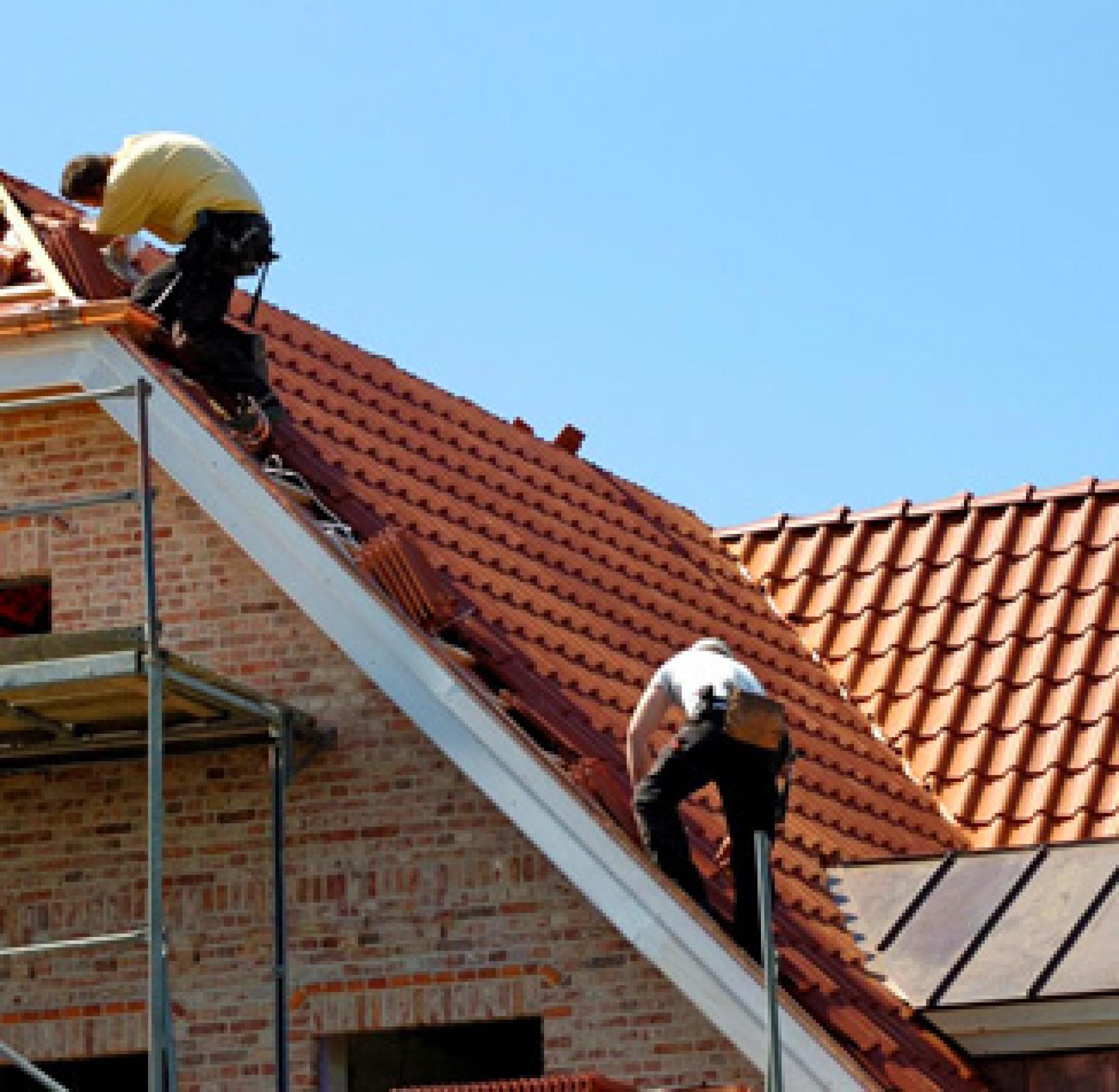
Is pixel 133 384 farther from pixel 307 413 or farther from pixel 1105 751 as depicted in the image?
→ pixel 1105 751

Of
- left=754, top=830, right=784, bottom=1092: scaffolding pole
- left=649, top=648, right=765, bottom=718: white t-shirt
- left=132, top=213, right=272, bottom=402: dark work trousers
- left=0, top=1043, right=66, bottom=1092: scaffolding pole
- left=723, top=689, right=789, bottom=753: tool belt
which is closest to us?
left=754, top=830, right=784, bottom=1092: scaffolding pole

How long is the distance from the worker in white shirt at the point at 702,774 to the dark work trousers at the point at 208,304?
2.74 meters

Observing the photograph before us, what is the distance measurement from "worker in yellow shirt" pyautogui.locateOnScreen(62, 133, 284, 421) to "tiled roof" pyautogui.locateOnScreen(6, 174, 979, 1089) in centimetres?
37

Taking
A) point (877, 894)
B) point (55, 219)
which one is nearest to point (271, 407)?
point (55, 219)

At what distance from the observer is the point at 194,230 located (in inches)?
715

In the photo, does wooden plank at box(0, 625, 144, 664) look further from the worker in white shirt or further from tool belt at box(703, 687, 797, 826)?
tool belt at box(703, 687, 797, 826)

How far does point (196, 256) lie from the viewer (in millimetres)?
18141

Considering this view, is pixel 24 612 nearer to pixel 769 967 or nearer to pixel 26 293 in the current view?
pixel 26 293

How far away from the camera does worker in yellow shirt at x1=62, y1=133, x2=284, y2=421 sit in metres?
18.0

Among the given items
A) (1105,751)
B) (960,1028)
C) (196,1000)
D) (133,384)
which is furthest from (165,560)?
(1105,751)

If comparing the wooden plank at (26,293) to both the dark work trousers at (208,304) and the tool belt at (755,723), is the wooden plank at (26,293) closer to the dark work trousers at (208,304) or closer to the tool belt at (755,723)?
the dark work trousers at (208,304)

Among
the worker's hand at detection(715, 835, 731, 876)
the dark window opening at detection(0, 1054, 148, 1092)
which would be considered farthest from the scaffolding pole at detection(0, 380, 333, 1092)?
the worker's hand at detection(715, 835, 731, 876)

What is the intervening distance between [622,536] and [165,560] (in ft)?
17.4

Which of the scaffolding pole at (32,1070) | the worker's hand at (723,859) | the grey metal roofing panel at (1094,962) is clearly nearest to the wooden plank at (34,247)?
the scaffolding pole at (32,1070)
